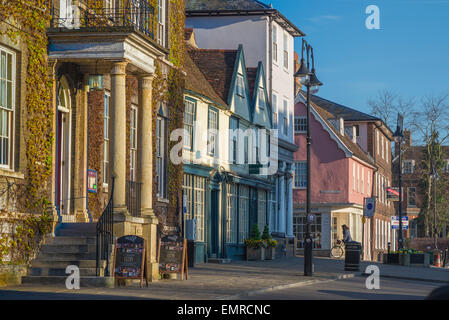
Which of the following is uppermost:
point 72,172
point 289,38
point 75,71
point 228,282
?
point 289,38

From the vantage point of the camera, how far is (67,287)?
16.5 m

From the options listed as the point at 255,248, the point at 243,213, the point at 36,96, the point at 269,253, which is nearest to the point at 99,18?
the point at 36,96

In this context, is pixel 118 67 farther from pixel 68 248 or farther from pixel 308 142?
pixel 308 142

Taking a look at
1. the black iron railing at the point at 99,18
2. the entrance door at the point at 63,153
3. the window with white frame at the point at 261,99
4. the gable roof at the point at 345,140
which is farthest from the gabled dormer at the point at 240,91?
the gable roof at the point at 345,140

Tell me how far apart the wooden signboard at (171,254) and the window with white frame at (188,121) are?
1002cm

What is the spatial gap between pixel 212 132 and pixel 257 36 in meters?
9.69

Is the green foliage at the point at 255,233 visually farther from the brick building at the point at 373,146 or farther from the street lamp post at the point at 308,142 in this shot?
the brick building at the point at 373,146

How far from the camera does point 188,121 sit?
99.6ft

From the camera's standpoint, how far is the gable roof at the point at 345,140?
56219 millimetres
